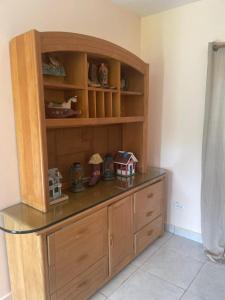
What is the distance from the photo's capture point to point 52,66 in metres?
1.70

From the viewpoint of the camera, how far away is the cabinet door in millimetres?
1858

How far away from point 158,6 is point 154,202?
1970mm

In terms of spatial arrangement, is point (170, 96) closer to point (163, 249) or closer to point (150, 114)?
point (150, 114)

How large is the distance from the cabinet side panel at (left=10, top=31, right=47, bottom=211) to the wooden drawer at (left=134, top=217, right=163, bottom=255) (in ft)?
3.51

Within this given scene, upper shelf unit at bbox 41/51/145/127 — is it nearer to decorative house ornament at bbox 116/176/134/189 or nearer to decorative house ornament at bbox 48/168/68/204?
decorative house ornament at bbox 48/168/68/204

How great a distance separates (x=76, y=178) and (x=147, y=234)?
979 mm

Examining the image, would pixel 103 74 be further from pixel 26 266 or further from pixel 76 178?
pixel 26 266

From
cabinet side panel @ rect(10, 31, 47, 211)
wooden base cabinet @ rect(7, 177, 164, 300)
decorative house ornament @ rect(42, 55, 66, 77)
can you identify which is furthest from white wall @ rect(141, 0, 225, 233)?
cabinet side panel @ rect(10, 31, 47, 211)

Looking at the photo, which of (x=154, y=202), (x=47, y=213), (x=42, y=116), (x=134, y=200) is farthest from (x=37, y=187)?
(x=154, y=202)

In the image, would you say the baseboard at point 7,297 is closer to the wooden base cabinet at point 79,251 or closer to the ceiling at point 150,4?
the wooden base cabinet at point 79,251

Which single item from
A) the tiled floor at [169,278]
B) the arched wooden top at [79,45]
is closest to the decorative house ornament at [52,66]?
the arched wooden top at [79,45]

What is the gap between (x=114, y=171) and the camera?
2371mm

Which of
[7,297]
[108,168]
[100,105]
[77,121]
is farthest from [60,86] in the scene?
[7,297]

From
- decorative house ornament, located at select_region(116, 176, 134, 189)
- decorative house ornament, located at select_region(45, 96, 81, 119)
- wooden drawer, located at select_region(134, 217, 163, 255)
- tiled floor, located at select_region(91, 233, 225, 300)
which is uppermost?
decorative house ornament, located at select_region(45, 96, 81, 119)
